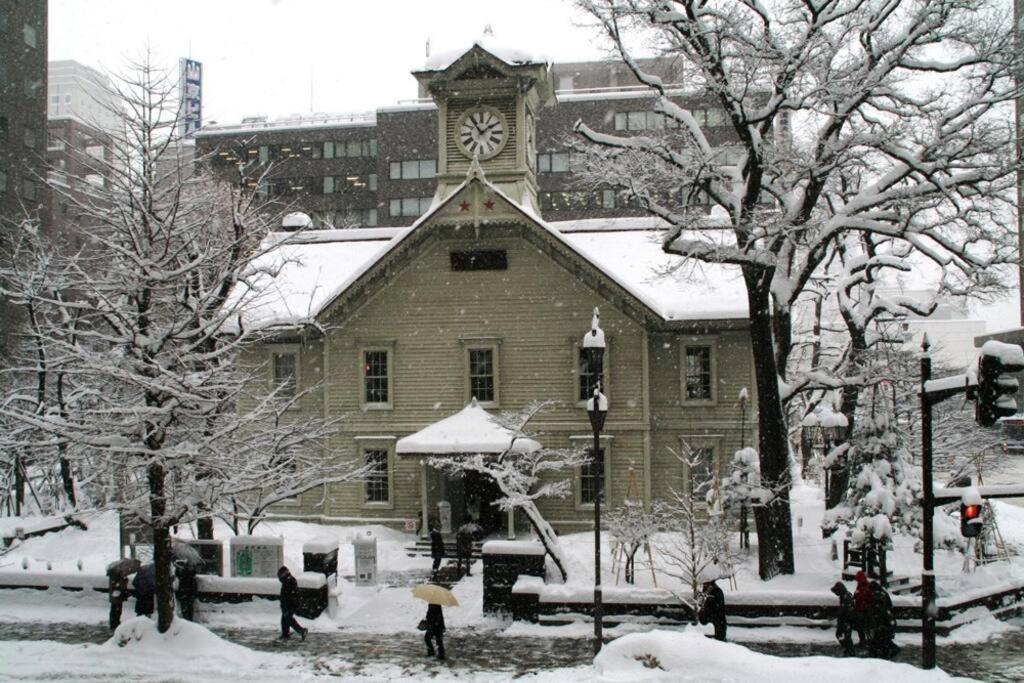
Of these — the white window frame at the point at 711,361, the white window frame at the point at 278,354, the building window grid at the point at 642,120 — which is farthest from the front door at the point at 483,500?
the building window grid at the point at 642,120

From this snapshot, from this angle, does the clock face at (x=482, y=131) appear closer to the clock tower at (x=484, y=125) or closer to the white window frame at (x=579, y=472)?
the clock tower at (x=484, y=125)

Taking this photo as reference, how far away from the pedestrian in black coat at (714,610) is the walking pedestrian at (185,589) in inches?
403

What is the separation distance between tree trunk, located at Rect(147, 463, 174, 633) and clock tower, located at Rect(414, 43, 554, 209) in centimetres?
1794

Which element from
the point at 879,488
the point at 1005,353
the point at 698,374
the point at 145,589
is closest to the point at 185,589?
the point at 145,589

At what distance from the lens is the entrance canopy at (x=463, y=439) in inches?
1012

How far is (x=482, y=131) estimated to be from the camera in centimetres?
3206

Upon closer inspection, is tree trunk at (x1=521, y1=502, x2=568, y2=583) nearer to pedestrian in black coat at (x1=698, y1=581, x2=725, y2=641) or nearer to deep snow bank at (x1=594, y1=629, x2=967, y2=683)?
pedestrian in black coat at (x1=698, y1=581, x2=725, y2=641)

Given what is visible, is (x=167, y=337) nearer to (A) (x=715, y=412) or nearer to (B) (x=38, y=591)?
(B) (x=38, y=591)

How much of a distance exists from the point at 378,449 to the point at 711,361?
35.4 feet

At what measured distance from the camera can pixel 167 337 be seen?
15.5 m

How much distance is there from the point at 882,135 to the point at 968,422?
14.5 metres

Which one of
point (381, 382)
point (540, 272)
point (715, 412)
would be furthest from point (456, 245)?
point (715, 412)

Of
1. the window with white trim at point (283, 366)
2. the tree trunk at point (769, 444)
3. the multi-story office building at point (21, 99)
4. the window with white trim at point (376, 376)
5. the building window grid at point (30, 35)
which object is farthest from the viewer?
the building window grid at point (30, 35)

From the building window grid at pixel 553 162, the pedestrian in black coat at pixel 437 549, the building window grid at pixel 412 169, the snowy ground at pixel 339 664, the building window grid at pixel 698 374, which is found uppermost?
the building window grid at pixel 412 169
